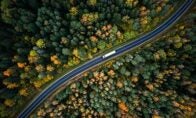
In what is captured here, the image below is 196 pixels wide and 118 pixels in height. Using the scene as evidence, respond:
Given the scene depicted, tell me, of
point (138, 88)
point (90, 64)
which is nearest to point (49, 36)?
point (90, 64)

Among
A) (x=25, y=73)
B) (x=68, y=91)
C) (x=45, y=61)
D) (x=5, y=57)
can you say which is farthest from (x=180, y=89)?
(x=5, y=57)

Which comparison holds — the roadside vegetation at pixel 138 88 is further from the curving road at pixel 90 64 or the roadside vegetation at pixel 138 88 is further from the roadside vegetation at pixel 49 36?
the roadside vegetation at pixel 49 36

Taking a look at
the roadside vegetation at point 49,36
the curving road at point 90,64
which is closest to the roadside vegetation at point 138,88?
the curving road at point 90,64

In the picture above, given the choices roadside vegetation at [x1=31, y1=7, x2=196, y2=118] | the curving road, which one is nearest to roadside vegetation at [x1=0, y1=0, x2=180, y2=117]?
the curving road

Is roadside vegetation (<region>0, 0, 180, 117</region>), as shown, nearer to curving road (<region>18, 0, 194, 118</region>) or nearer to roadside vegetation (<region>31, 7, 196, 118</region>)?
curving road (<region>18, 0, 194, 118</region>)

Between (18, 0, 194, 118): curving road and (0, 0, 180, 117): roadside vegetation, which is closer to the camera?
(0, 0, 180, 117): roadside vegetation

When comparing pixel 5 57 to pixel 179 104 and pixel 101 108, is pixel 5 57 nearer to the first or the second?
pixel 101 108

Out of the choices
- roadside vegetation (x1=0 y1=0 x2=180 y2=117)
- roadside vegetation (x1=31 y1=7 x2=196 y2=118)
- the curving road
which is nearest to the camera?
roadside vegetation (x1=0 y1=0 x2=180 y2=117)
